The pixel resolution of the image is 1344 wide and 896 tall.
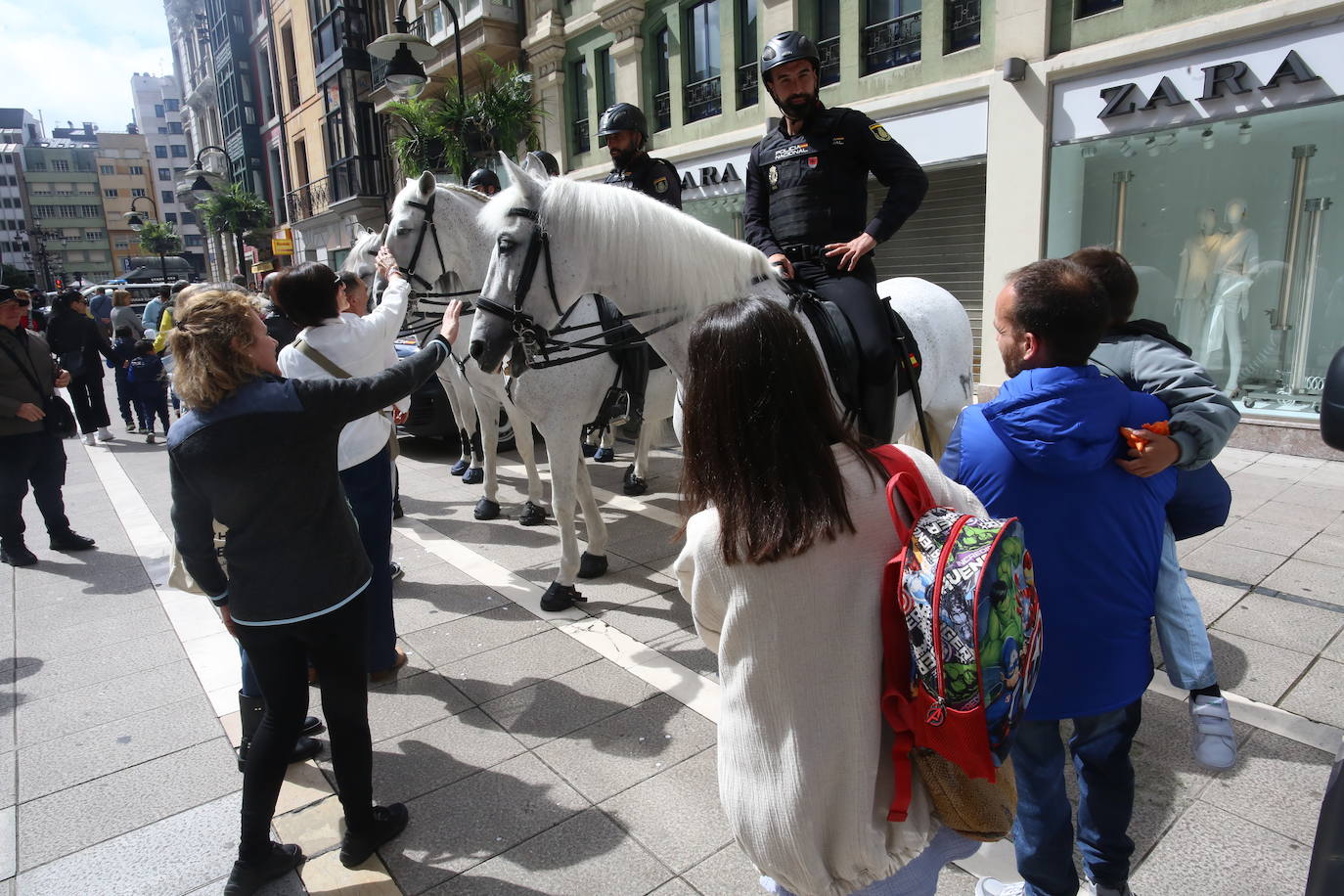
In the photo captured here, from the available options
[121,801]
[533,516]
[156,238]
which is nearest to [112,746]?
[121,801]

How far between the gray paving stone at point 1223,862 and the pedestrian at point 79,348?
488 inches

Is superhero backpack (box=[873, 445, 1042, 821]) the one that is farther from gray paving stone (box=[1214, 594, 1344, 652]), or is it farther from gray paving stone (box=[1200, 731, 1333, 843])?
gray paving stone (box=[1214, 594, 1344, 652])

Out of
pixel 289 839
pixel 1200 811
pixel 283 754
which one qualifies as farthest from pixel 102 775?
pixel 1200 811

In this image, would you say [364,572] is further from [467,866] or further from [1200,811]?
[1200,811]

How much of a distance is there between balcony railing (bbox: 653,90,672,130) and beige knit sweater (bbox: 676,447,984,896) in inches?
546

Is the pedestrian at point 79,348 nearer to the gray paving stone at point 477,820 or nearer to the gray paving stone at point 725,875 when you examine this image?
the gray paving stone at point 477,820

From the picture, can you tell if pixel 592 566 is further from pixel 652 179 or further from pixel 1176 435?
pixel 1176 435

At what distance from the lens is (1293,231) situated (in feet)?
25.5

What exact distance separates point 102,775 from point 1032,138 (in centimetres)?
1002

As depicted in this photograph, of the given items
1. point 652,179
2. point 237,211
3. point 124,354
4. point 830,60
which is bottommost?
point 124,354

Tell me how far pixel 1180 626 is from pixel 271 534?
8.70 ft

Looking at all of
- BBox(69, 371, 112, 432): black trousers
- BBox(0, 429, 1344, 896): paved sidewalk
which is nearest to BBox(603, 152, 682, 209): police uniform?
BBox(0, 429, 1344, 896): paved sidewalk

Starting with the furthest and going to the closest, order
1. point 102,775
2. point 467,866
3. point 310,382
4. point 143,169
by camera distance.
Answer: point 143,169 < point 102,775 < point 467,866 < point 310,382

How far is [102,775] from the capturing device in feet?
10.5
